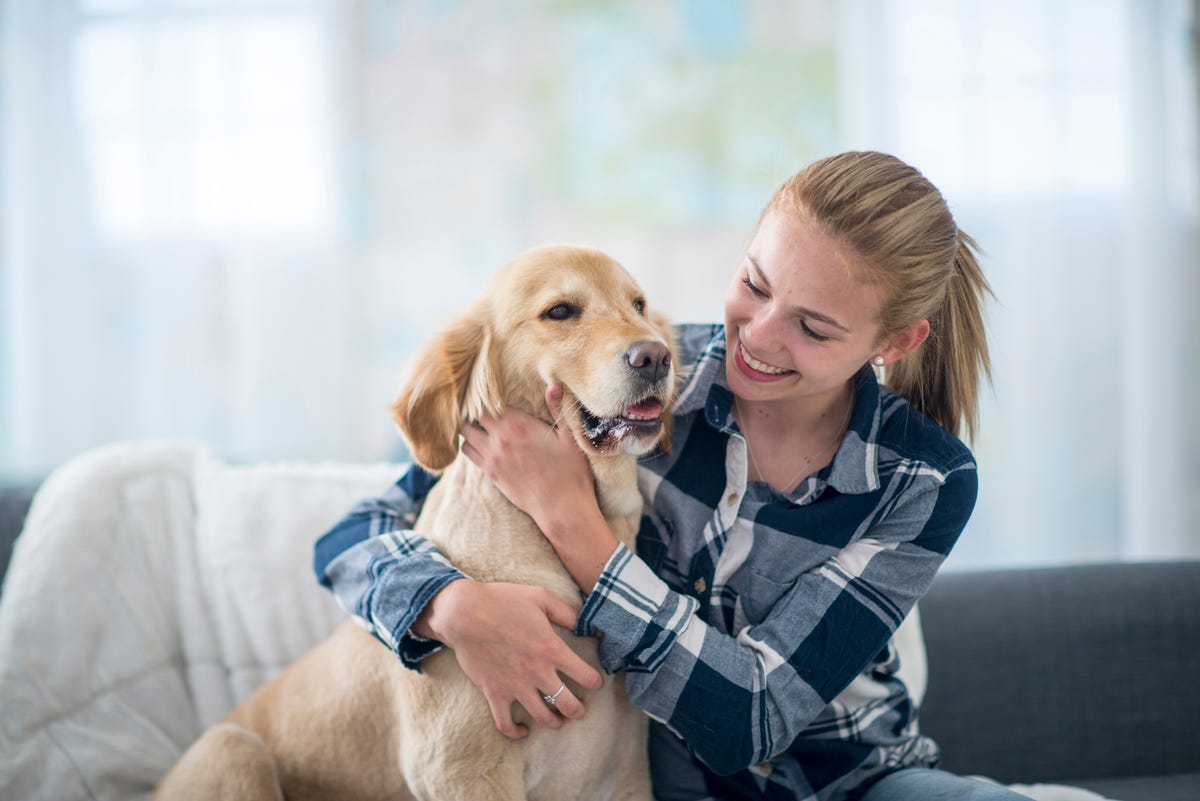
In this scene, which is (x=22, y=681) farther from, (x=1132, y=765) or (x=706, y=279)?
(x=706, y=279)

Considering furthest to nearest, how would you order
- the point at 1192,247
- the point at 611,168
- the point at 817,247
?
1. the point at 611,168
2. the point at 1192,247
3. the point at 817,247

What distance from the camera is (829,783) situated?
1298 mm

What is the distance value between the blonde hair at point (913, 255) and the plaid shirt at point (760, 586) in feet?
0.29

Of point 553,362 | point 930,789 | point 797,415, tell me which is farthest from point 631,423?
point 930,789

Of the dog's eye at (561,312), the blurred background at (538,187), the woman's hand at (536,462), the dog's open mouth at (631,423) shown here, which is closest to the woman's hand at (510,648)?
the woman's hand at (536,462)

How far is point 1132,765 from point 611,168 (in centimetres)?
231

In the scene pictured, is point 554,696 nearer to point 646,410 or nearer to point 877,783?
point 646,410

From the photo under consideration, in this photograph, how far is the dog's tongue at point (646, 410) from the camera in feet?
3.83

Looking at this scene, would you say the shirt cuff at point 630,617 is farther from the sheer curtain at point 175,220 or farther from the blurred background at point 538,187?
the sheer curtain at point 175,220

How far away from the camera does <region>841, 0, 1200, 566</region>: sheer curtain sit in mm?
2932

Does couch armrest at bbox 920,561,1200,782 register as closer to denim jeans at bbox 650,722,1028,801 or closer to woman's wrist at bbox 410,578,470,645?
denim jeans at bbox 650,722,1028,801

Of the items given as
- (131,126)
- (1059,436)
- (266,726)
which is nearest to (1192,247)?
(1059,436)

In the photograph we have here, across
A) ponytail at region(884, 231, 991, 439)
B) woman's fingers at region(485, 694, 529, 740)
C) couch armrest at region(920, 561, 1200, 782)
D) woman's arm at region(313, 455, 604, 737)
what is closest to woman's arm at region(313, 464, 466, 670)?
woman's arm at region(313, 455, 604, 737)

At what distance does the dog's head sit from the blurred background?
187 centimetres
